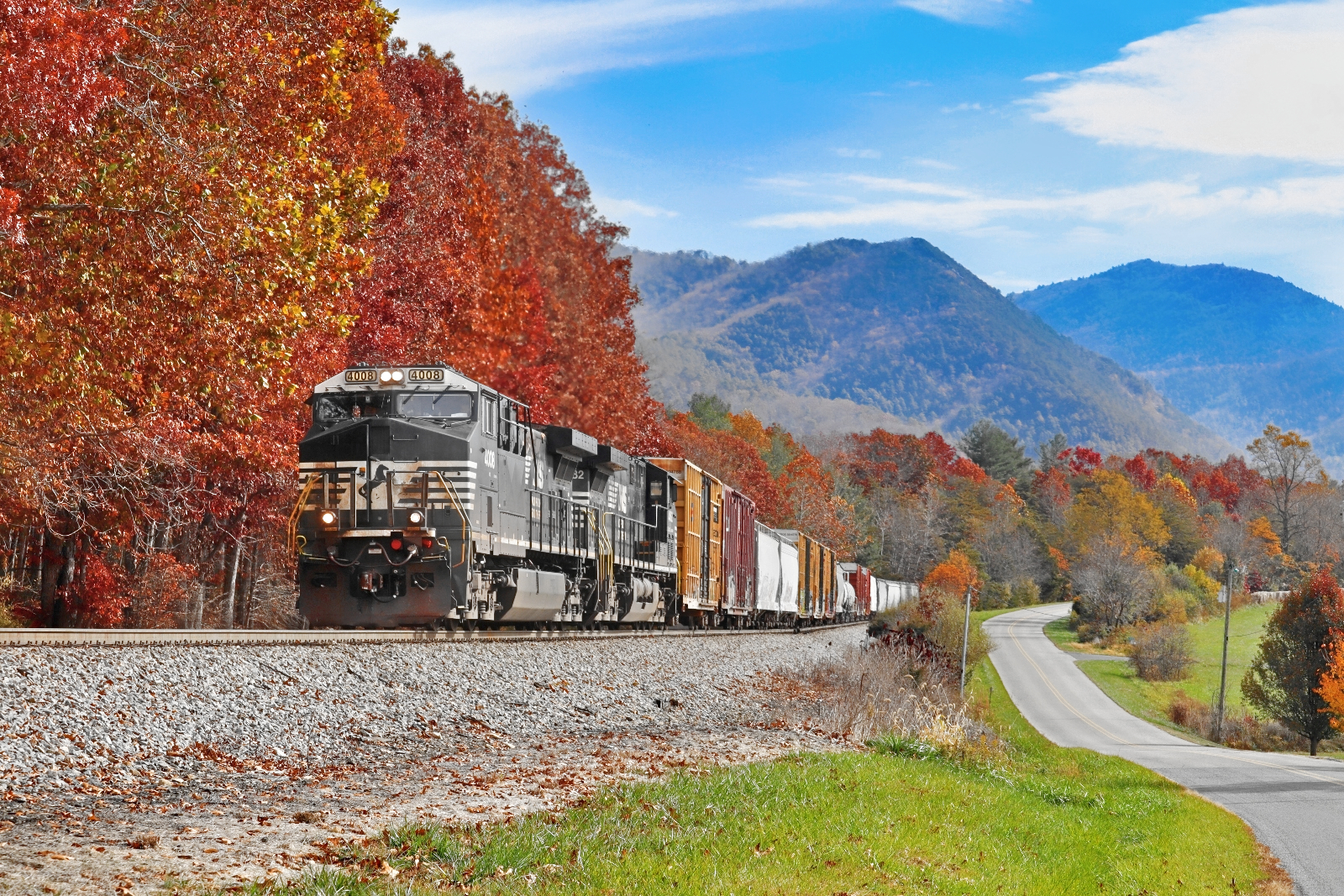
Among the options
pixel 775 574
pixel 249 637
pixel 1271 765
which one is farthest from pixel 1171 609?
pixel 249 637

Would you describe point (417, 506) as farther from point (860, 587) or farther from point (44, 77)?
point (860, 587)

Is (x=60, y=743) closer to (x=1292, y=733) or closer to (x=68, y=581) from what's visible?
(x=68, y=581)

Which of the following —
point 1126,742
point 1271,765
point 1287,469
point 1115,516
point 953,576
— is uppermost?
point 1287,469

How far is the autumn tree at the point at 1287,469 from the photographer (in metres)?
144

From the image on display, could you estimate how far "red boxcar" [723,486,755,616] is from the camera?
114ft

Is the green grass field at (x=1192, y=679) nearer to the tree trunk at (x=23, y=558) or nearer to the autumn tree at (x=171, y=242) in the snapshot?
the tree trunk at (x=23, y=558)

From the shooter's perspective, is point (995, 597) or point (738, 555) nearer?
point (738, 555)

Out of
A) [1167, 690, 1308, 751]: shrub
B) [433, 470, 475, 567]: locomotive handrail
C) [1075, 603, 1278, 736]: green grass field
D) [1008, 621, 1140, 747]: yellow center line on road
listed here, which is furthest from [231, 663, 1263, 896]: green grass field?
[1167, 690, 1308, 751]: shrub

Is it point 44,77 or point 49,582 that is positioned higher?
Result: point 44,77

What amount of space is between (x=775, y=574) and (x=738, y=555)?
6.14 meters

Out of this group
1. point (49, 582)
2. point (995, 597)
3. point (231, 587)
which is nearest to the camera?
point (49, 582)

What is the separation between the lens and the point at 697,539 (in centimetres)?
3086

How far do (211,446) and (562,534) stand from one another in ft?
21.2

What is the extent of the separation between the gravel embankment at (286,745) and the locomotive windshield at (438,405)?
3792 millimetres
